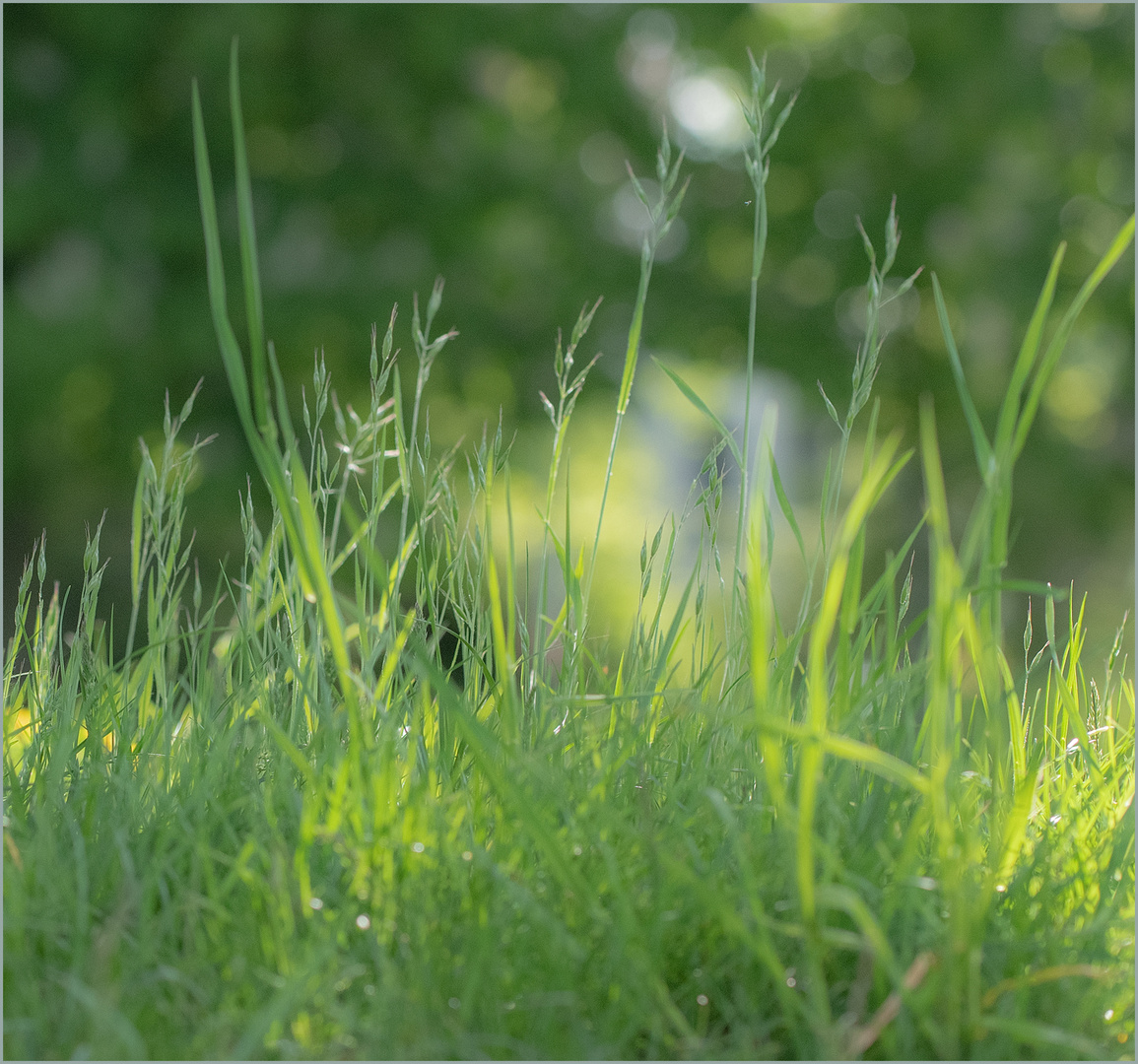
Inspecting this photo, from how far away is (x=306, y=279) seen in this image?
7035mm

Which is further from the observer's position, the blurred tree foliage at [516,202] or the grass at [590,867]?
the blurred tree foliage at [516,202]

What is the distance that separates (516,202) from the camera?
7820mm

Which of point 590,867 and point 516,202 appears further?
point 516,202

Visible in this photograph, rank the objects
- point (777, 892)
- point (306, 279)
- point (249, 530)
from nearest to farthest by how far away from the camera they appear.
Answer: point (777, 892) → point (249, 530) → point (306, 279)

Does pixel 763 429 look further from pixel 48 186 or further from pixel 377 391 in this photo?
pixel 48 186

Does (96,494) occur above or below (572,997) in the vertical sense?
below

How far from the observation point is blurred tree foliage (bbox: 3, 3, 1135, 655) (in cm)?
677

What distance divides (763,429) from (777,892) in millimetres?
372

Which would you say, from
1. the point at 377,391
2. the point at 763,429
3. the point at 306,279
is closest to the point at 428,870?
the point at 763,429

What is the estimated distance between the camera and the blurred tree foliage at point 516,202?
22.2 ft

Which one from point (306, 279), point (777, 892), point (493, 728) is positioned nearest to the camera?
point (777, 892)

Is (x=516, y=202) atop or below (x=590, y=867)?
atop

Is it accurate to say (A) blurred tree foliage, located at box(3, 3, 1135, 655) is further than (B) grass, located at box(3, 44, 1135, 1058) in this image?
Yes

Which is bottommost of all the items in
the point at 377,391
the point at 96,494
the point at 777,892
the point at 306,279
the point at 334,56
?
the point at 96,494
